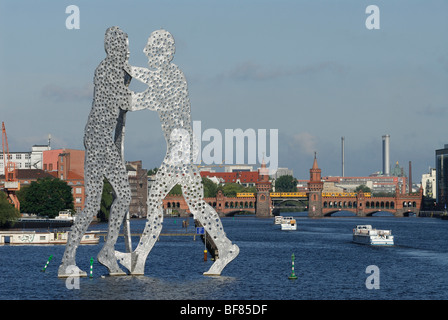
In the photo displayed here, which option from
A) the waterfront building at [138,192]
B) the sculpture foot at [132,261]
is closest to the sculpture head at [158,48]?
the sculpture foot at [132,261]

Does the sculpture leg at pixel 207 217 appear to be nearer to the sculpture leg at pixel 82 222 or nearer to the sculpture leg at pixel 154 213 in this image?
the sculpture leg at pixel 154 213

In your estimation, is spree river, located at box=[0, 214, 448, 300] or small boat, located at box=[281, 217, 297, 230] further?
small boat, located at box=[281, 217, 297, 230]

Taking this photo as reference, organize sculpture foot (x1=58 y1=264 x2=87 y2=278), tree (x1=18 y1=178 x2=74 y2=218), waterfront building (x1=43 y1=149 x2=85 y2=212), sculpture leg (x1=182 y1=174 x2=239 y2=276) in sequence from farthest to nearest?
waterfront building (x1=43 y1=149 x2=85 y2=212)
tree (x1=18 y1=178 x2=74 y2=218)
sculpture foot (x1=58 y1=264 x2=87 y2=278)
sculpture leg (x1=182 y1=174 x2=239 y2=276)

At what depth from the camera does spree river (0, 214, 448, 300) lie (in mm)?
47844

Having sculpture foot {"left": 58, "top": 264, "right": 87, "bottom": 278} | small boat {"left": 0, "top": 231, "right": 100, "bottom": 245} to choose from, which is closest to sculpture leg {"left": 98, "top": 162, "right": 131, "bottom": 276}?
sculpture foot {"left": 58, "top": 264, "right": 87, "bottom": 278}

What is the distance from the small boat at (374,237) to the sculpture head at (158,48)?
169 feet

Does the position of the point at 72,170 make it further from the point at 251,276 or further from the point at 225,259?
the point at 225,259

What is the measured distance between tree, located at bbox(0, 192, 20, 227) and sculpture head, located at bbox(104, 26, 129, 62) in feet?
210

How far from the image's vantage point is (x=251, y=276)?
57.7m

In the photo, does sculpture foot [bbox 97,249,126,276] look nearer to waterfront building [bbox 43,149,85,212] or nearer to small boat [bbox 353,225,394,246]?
small boat [bbox 353,225,394,246]

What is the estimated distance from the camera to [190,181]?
49969 mm

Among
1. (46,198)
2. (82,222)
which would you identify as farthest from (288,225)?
(82,222)

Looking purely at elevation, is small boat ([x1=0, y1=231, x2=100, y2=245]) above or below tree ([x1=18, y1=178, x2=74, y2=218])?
below
